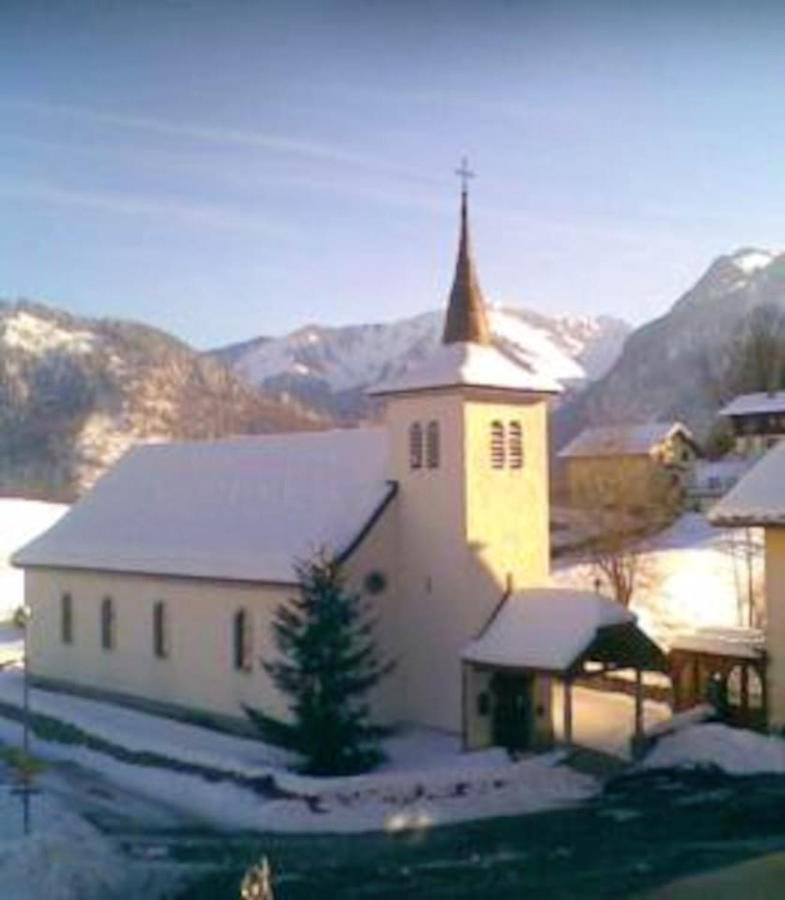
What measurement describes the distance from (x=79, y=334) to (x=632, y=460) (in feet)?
399

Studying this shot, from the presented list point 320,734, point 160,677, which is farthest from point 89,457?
point 320,734

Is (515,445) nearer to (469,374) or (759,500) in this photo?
(469,374)

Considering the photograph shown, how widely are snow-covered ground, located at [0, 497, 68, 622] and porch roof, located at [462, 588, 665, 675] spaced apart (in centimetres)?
4374

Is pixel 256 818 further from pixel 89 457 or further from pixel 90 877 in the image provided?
pixel 89 457

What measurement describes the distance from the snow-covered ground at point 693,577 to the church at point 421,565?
17.7 m

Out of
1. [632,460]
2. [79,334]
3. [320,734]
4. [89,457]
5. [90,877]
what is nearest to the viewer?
[90,877]

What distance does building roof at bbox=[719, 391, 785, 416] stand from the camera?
7769 centimetres

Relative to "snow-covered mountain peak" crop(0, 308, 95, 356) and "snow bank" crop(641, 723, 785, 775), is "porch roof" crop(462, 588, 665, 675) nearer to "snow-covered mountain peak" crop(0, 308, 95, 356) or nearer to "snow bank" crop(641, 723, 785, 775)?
"snow bank" crop(641, 723, 785, 775)

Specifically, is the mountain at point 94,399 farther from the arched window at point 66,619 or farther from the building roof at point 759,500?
the building roof at point 759,500

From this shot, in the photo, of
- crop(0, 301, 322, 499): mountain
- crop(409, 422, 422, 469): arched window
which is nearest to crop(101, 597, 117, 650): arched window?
crop(409, 422, 422, 469): arched window

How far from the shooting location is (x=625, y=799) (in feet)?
81.5

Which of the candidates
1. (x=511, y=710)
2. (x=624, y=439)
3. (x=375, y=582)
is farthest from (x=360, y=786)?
(x=624, y=439)

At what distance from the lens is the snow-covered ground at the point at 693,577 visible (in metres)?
50.0

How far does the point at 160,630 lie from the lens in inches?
1342
